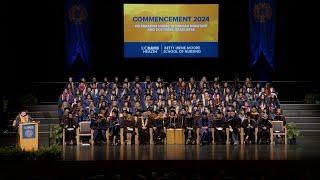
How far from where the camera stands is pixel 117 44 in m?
23.2

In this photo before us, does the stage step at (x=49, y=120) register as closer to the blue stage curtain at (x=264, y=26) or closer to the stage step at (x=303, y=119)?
the blue stage curtain at (x=264, y=26)

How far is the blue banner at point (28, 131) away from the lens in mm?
14734

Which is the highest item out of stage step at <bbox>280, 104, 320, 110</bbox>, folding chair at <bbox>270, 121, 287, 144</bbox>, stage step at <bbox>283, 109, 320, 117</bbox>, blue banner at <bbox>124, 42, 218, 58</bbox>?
blue banner at <bbox>124, 42, 218, 58</bbox>

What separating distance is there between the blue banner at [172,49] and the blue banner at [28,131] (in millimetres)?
8169

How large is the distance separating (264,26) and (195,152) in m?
8.33

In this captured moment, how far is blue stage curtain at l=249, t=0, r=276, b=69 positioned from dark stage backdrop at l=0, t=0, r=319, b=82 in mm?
947

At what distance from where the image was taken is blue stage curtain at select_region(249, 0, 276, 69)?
22.1m

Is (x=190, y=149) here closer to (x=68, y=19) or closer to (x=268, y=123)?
(x=268, y=123)

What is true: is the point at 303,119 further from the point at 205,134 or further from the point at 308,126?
the point at 205,134

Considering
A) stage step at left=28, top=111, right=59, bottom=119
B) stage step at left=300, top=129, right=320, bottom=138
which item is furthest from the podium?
stage step at left=300, top=129, right=320, bottom=138

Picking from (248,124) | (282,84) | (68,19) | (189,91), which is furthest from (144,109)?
(282,84)

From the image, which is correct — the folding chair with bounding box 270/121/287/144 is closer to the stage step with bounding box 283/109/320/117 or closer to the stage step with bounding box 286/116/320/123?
the stage step with bounding box 286/116/320/123

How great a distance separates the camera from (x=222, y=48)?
2320cm

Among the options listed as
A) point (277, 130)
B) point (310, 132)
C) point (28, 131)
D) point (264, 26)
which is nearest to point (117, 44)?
point (264, 26)
